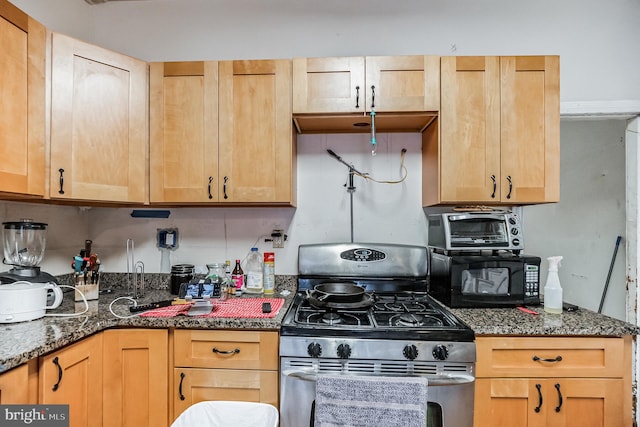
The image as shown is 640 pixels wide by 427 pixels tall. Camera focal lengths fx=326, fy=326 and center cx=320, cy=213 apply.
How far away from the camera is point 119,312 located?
1598mm

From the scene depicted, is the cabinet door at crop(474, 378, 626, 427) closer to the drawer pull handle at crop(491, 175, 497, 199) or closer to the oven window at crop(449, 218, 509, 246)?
the oven window at crop(449, 218, 509, 246)

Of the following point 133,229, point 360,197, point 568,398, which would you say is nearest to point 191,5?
point 133,229

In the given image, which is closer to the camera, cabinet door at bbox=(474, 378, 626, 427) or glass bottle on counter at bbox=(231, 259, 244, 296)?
cabinet door at bbox=(474, 378, 626, 427)

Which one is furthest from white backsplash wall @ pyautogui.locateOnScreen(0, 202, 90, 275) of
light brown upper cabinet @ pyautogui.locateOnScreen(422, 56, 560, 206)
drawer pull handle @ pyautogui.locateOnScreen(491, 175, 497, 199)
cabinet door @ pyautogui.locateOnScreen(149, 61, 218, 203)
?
drawer pull handle @ pyautogui.locateOnScreen(491, 175, 497, 199)

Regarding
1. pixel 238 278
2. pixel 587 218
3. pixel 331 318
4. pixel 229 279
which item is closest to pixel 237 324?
pixel 331 318

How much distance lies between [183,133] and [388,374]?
1.64m

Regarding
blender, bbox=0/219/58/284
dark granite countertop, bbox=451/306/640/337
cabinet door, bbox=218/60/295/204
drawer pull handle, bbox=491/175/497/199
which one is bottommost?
dark granite countertop, bbox=451/306/640/337

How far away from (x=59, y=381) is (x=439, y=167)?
6.43ft

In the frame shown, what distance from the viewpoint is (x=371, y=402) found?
4.06ft

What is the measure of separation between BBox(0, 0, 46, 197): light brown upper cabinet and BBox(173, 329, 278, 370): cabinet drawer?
953 millimetres

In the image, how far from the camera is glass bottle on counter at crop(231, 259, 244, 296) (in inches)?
79.5

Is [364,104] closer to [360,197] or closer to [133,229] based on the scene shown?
[360,197]

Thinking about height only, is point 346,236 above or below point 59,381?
above

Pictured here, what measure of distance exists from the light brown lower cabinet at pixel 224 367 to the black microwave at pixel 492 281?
98 cm
